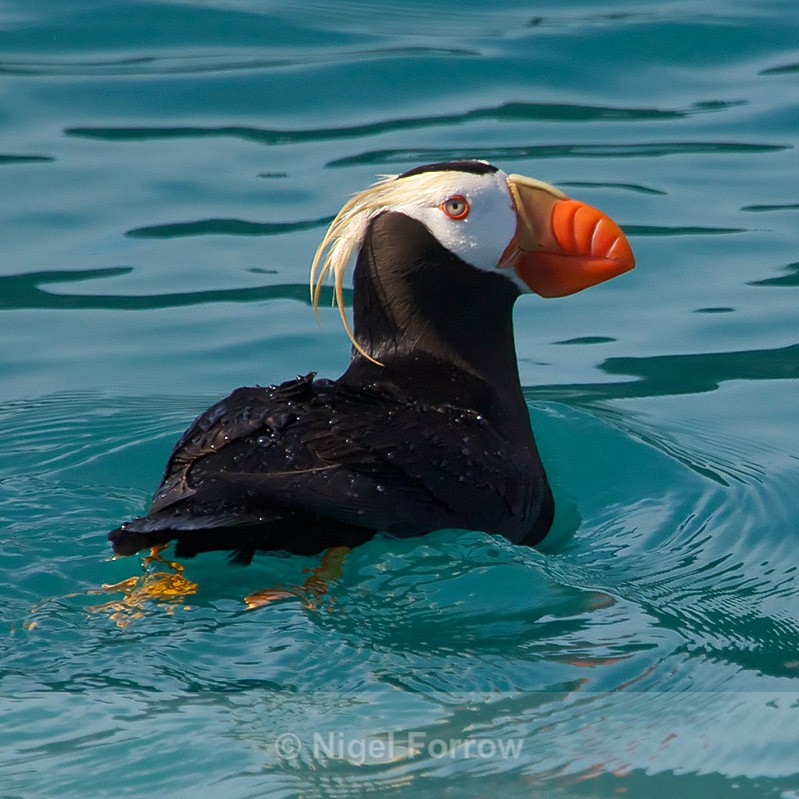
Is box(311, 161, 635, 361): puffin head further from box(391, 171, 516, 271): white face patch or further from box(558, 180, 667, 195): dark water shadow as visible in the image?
box(558, 180, 667, 195): dark water shadow

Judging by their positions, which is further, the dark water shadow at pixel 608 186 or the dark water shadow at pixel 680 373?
the dark water shadow at pixel 608 186

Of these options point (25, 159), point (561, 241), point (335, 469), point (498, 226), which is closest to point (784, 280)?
point (561, 241)

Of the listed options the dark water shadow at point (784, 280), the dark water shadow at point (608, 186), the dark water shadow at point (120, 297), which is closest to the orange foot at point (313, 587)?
the dark water shadow at point (120, 297)

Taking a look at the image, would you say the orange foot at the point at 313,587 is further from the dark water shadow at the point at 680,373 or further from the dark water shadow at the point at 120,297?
the dark water shadow at the point at 120,297

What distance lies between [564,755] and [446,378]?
4.34ft

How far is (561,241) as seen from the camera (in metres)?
4.37

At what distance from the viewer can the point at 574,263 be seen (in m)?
4.39

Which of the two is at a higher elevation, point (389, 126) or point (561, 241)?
point (389, 126)

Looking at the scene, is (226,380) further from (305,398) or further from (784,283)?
(784,283)

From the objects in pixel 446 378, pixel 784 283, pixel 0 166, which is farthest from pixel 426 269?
pixel 0 166

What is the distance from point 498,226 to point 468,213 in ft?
0.30

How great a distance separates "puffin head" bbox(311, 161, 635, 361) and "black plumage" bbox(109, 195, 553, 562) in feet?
0.13

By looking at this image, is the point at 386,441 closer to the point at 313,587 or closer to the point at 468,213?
the point at 313,587

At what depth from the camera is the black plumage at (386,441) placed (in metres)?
3.79
